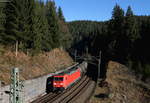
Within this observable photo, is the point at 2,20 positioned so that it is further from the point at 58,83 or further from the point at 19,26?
the point at 58,83

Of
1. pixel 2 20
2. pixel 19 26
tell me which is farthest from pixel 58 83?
pixel 2 20

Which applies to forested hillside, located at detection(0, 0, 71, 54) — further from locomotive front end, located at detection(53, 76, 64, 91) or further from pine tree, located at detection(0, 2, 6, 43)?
locomotive front end, located at detection(53, 76, 64, 91)

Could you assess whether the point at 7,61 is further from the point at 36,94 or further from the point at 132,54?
the point at 132,54

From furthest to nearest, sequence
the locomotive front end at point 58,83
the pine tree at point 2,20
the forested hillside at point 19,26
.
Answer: the forested hillside at point 19,26, the pine tree at point 2,20, the locomotive front end at point 58,83

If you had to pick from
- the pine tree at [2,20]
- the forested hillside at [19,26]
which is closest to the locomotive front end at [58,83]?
the forested hillside at [19,26]

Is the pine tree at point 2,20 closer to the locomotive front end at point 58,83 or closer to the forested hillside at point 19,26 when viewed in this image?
the forested hillside at point 19,26

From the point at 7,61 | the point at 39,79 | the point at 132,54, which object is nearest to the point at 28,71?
the point at 7,61

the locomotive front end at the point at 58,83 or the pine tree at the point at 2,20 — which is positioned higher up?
the pine tree at the point at 2,20

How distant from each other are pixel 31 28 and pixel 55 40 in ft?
67.5

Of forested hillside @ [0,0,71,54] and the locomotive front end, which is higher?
forested hillside @ [0,0,71,54]

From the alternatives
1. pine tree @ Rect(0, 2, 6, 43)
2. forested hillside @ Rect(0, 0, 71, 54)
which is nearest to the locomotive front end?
forested hillside @ Rect(0, 0, 71, 54)

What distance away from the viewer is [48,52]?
6094cm

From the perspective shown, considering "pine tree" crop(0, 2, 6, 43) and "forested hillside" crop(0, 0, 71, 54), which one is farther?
"forested hillside" crop(0, 0, 71, 54)

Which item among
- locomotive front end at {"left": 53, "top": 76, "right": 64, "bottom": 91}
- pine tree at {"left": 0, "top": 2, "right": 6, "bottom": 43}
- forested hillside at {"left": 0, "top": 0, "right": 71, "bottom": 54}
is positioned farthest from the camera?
forested hillside at {"left": 0, "top": 0, "right": 71, "bottom": 54}
